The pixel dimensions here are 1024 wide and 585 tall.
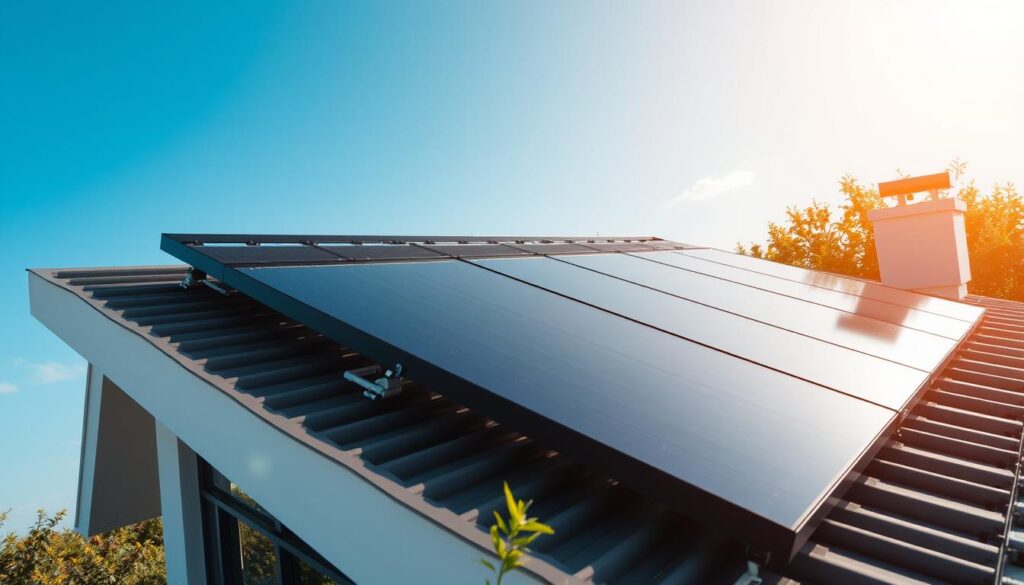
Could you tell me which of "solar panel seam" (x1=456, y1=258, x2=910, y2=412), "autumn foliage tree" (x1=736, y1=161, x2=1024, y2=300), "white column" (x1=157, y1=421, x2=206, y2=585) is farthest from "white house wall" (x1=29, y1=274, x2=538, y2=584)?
"autumn foliage tree" (x1=736, y1=161, x2=1024, y2=300)

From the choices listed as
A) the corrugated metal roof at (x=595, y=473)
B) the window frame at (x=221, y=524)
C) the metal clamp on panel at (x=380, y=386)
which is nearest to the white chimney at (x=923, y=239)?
the corrugated metal roof at (x=595, y=473)

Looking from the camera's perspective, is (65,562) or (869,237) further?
(869,237)

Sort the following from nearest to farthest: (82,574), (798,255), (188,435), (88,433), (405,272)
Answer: (188,435) < (405,272) < (88,433) < (82,574) < (798,255)

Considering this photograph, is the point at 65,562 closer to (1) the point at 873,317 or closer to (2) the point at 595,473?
(2) the point at 595,473

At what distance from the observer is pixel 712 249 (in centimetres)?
1361

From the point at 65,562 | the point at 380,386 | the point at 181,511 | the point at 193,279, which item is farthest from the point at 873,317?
the point at 65,562

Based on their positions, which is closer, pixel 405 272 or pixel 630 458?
pixel 630 458

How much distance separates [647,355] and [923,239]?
9.52 metres

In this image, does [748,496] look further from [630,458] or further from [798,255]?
[798,255]

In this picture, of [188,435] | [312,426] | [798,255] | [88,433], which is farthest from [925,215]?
[798,255]

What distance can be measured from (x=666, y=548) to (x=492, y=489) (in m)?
1.01

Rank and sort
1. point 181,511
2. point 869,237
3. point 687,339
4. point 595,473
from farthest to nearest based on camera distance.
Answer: point 869,237 → point 181,511 → point 687,339 → point 595,473

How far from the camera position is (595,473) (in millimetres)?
3826

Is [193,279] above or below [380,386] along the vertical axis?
above
